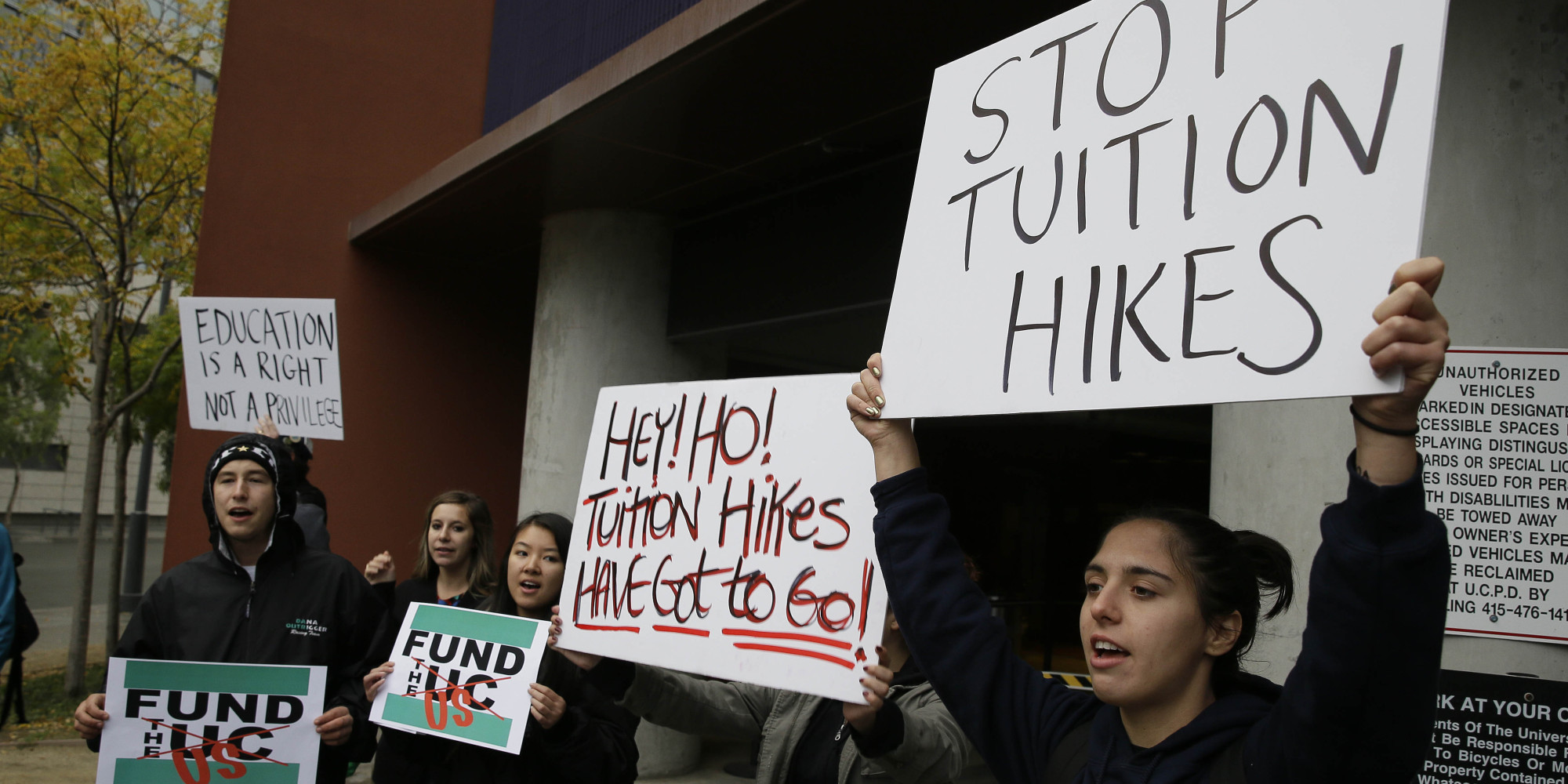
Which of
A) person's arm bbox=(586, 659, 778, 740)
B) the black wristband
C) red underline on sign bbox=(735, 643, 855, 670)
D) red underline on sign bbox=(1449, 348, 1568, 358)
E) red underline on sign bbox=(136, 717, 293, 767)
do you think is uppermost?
→ red underline on sign bbox=(1449, 348, 1568, 358)

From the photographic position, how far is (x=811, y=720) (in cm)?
262

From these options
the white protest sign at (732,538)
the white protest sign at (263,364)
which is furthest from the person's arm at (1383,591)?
the white protest sign at (263,364)

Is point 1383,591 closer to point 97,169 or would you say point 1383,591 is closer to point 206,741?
point 206,741

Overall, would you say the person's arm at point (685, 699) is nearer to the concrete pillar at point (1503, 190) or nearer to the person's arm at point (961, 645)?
the person's arm at point (961, 645)

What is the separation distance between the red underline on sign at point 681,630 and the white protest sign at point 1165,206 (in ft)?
2.64

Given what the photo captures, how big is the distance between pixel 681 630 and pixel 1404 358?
165 cm

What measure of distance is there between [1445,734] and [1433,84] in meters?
2.02

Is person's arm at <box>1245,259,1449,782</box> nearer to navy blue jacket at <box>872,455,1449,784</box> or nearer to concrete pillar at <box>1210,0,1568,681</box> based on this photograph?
navy blue jacket at <box>872,455,1449,784</box>

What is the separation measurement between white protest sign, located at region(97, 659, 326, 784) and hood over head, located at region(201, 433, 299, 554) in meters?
0.40

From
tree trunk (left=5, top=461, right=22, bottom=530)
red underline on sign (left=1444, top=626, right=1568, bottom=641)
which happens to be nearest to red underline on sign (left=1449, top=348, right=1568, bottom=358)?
red underline on sign (left=1444, top=626, right=1568, bottom=641)

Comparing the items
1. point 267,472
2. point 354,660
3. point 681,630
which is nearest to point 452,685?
point 354,660

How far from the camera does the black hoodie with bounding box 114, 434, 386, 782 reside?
3.06m

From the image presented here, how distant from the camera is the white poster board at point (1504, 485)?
2625 mm

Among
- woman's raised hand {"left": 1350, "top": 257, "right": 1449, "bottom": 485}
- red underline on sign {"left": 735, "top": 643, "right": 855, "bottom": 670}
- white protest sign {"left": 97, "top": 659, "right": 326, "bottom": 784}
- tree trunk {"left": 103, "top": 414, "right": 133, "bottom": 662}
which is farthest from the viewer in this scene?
tree trunk {"left": 103, "top": 414, "right": 133, "bottom": 662}
